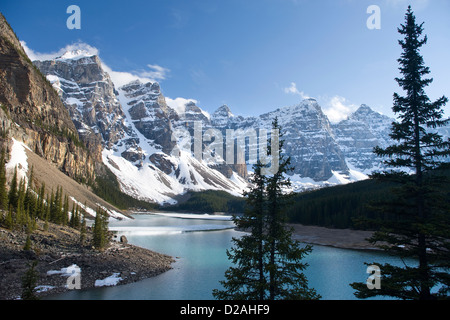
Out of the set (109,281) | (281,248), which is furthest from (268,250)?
(109,281)

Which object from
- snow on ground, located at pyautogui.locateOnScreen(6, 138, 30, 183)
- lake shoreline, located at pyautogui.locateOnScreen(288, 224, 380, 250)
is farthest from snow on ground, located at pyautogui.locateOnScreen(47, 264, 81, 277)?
snow on ground, located at pyautogui.locateOnScreen(6, 138, 30, 183)

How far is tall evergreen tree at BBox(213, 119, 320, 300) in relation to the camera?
45.7ft

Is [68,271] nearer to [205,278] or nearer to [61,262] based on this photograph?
[61,262]

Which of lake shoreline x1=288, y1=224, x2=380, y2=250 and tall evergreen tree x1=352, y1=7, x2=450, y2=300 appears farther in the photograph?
lake shoreline x1=288, y1=224, x2=380, y2=250

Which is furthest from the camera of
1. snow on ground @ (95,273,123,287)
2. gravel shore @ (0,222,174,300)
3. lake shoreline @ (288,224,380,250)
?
lake shoreline @ (288,224,380,250)

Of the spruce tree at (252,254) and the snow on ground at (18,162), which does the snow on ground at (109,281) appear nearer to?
the spruce tree at (252,254)

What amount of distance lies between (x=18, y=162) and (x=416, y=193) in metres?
84.7

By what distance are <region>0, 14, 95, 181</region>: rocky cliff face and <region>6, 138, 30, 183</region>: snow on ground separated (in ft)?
52.6

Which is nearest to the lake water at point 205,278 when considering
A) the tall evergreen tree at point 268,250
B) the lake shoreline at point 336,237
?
the lake shoreline at point 336,237

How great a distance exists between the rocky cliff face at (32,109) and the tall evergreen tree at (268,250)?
102271mm

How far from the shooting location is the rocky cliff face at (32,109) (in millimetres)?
111750

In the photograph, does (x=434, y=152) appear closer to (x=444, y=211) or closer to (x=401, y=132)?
(x=401, y=132)

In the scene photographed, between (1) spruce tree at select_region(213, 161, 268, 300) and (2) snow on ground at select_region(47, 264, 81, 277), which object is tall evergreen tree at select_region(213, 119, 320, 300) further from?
(2) snow on ground at select_region(47, 264, 81, 277)

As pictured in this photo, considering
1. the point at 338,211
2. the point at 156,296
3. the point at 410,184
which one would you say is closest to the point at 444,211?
the point at 410,184
